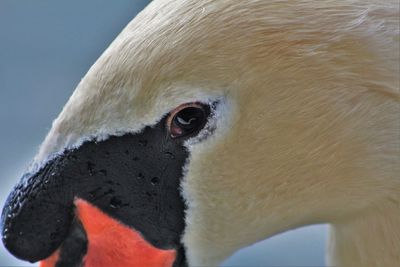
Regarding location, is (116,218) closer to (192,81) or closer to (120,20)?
(192,81)

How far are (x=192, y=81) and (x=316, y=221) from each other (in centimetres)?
21

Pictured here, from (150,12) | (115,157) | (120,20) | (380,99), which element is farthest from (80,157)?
(120,20)

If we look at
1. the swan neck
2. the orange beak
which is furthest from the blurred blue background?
the orange beak

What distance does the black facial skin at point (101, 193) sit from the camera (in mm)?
758

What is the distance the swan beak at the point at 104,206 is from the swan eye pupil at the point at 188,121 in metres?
0.01

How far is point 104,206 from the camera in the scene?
0.79 meters

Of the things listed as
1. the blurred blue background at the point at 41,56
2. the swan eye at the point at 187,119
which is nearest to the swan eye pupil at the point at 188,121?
the swan eye at the point at 187,119

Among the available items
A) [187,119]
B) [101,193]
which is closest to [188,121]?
[187,119]

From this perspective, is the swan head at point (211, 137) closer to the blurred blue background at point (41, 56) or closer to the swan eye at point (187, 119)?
the swan eye at point (187, 119)

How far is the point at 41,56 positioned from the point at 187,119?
4.91 feet

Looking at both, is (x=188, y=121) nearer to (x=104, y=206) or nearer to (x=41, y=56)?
(x=104, y=206)

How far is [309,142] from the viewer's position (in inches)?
29.9

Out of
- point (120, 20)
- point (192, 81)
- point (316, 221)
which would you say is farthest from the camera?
point (120, 20)

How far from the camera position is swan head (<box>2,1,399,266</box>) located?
71cm
